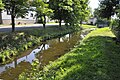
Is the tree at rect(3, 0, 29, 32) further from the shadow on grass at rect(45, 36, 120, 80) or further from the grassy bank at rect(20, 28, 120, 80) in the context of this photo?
the grassy bank at rect(20, 28, 120, 80)

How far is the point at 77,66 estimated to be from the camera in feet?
41.0

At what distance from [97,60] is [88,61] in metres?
0.63

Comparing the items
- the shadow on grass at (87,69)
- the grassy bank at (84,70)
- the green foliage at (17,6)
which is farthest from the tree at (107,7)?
the grassy bank at (84,70)

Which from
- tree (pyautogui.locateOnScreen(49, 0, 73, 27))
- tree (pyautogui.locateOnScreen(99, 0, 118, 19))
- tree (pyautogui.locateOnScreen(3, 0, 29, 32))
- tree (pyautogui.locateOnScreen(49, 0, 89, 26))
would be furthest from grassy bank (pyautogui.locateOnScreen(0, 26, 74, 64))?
tree (pyautogui.locateOnScreen(99, 0, 118, 19))

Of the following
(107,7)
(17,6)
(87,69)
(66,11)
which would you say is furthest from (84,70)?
(107,7)

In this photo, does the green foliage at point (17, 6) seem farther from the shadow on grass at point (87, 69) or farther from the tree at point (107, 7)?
the tree at point (107, 7)

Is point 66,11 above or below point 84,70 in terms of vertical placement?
above

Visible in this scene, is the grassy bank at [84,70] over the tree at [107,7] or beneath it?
beneath

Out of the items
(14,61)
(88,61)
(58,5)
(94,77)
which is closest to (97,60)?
→ (88,61)

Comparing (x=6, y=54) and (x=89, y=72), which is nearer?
(x=89, y=72)

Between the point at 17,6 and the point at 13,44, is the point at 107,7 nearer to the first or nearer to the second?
the point at 17,6

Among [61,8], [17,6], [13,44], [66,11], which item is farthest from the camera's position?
[66,11]

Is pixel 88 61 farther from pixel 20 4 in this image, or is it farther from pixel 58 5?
pixel 58 5

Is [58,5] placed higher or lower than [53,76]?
higher
